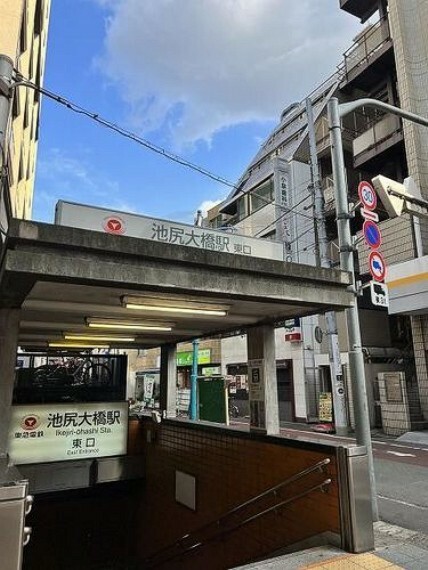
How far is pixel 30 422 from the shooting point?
764cm

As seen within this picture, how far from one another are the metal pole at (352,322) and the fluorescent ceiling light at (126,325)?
3030 mm

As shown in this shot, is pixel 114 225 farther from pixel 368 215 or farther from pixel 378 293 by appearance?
pixel 368 215

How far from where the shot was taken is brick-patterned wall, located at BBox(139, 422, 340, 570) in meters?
5.07

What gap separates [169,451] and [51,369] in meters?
3.50

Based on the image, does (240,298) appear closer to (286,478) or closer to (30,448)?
(286,478)

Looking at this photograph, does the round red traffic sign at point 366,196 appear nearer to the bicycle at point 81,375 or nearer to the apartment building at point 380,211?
the bicycle at point 81,375

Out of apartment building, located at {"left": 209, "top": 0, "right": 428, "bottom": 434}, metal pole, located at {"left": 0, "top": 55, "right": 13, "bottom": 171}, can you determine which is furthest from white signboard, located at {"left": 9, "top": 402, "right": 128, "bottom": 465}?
apartment building, located at {"left": 209, "top": 0, "right": 428, "bottom": 434}

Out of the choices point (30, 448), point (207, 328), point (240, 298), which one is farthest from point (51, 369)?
point (240, 298)

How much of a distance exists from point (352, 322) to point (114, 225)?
414cm

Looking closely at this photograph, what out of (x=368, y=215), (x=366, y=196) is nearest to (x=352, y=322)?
(x=368, y=215)

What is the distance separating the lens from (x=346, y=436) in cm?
1642

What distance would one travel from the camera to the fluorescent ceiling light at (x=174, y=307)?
16.3ft

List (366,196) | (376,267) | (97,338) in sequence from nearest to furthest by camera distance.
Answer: (376,267), (366,196), (97,338)

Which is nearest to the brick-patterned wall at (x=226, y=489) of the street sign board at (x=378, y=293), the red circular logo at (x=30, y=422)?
the red circular logo at (x=30, y=422)
